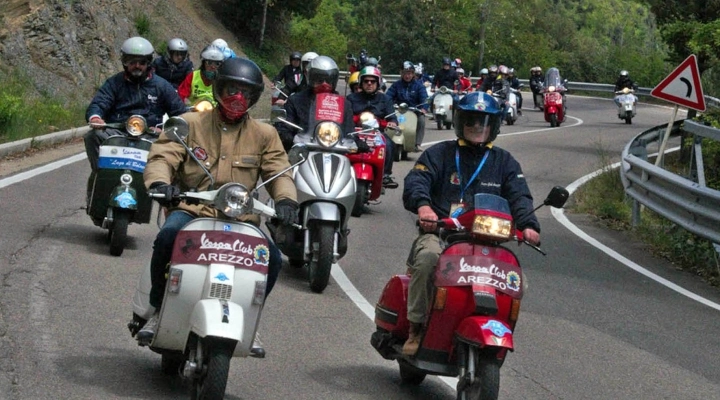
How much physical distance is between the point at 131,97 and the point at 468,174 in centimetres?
545

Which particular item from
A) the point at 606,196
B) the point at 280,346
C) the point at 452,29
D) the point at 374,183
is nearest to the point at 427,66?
the point at 452,29

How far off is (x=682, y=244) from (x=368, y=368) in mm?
8075

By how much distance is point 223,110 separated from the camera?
7.46 m

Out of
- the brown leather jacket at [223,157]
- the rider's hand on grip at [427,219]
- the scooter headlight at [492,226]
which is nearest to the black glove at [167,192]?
the brown leather jacket at [223,157]

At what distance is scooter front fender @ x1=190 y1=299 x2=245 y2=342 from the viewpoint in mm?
6465

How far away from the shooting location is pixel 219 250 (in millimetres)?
6812

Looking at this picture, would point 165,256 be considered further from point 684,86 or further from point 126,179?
point 684,86

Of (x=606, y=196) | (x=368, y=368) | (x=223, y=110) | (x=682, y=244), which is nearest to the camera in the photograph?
(x=223, y=110)

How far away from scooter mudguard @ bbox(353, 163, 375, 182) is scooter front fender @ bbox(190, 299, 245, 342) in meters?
9.30

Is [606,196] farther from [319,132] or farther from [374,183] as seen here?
[319,132]

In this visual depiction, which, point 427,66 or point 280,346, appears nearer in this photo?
point 280,346

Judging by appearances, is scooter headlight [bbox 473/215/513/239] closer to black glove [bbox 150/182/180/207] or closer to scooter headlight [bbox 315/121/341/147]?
black glove [bbox 150/182/180/207]

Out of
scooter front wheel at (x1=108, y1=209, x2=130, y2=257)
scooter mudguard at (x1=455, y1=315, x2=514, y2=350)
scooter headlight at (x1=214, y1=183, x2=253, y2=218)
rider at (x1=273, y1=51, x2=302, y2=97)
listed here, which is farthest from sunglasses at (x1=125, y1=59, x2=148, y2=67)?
rider at (x1=273, y1=51, x2=302, y2=97)

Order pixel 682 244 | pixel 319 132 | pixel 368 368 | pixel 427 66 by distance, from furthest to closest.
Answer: pixel 427 66 → pixel 682 244 → pixel 319 132 → pixel 368 368
